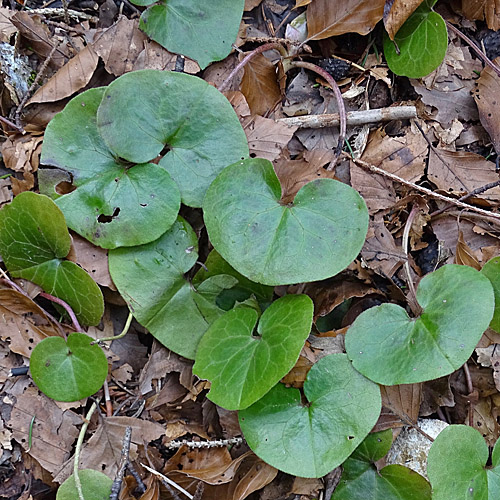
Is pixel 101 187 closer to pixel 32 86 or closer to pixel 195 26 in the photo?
pixel 32 86

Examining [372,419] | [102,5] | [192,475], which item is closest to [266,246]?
[372,419]

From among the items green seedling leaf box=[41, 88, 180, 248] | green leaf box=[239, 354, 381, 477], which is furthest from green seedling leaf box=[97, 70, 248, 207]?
green leaf box=[239, 354, 381, 477]

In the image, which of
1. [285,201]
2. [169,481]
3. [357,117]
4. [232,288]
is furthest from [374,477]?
[357,117]

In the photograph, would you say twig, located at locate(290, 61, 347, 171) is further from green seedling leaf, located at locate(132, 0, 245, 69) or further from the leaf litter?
green seedling leaf, located at locate(132, 0, 245, 69)

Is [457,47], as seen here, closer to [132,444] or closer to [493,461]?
[493,461]

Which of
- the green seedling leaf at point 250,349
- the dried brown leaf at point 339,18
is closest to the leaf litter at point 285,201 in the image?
the dried brown leaf at point 339,18

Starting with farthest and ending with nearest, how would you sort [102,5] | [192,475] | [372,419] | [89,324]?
[102,5] → [89,324] → [192,475] → [372,419]
